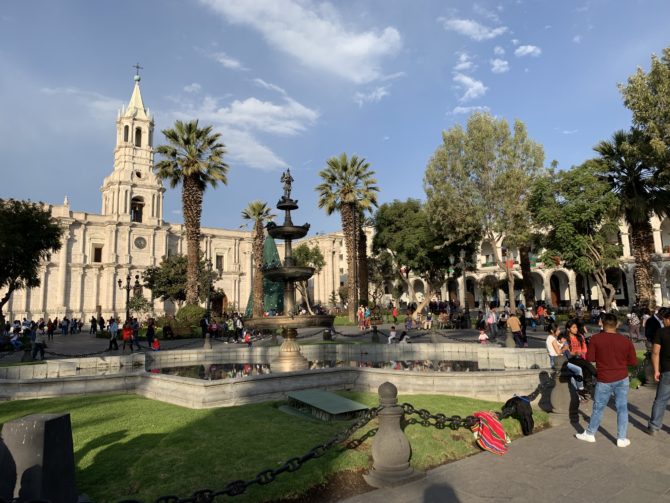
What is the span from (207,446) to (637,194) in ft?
85.8

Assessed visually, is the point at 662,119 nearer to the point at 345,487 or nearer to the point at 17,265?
the point at 345,487

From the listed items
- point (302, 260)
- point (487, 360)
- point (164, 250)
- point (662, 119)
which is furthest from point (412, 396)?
point (164, 250)

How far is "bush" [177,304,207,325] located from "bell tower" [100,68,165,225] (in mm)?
34853

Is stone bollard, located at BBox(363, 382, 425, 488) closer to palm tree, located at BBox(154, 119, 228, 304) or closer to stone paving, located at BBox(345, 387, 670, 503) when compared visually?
stone paving, located at BBox(345, 387, 670, 503)

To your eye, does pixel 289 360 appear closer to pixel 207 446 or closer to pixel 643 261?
pixel 207 446

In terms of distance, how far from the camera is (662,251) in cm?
4034

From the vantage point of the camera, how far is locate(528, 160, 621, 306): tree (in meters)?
24.1

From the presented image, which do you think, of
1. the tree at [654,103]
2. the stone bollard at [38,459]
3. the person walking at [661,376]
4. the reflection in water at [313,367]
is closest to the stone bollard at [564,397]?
the person walking at [661,376]

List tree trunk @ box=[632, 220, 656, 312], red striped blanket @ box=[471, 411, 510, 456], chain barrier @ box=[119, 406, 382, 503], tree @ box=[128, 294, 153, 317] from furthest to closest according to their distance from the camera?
tree @ box=[128, 294, 153, 317], tree trunk @ box=[632, 220, 656, 312], red striped blanket @ box=[471, 411, 510, 456], chain barrier @ box=[119, 406, 382, 503]

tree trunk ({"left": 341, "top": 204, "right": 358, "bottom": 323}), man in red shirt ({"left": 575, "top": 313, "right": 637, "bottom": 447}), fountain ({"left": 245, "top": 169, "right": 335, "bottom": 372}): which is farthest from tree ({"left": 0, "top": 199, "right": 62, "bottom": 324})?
man in red shirt ({"left": 575, "top": 313, "right": 637, "bottom": 447})

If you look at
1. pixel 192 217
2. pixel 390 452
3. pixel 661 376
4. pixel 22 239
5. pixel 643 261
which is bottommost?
pixel 390 452

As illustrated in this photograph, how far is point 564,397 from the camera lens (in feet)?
23.6

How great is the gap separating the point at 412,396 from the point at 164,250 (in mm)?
56561

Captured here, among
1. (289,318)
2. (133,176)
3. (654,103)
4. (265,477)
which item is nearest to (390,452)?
(265,477)
